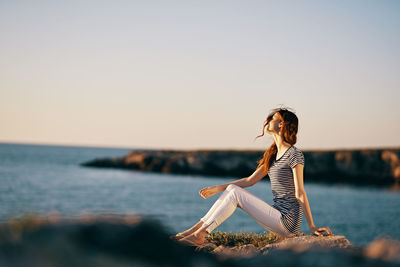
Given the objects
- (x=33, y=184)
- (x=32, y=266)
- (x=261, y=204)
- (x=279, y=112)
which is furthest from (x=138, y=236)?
(x=33, y=184)

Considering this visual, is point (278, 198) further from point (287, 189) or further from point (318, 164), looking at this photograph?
point (318, 164)

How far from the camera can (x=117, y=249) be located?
7.07 feet

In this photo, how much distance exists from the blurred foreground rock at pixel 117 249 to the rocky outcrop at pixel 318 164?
44.0m

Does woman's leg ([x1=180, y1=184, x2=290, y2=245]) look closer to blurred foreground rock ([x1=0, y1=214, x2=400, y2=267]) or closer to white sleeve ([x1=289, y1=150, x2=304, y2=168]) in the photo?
white sleeve ([x1=289, y1=150, x2=304, y2=168])

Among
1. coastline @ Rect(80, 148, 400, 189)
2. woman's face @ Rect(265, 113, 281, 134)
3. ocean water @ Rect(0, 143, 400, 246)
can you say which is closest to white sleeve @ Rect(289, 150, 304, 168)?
woman's face @ Rect(265, 113, 281, 134)

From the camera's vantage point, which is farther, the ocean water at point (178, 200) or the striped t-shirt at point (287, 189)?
the ocean water at point (178, 200)

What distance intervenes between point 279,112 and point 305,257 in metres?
3.41

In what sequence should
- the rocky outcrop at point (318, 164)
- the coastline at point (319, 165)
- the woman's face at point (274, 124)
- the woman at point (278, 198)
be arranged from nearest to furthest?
the woman at point (278, 198) < the woman's face at point (274, 124) < the coastline at point (319, 165) < the rocky outcrop at point (318, 164)

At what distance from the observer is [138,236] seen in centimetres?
234

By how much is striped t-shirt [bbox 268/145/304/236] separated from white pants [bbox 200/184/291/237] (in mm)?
111

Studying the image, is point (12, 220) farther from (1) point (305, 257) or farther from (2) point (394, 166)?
(2) point (394, 166)

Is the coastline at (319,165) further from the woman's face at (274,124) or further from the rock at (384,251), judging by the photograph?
the rock at (384,251)

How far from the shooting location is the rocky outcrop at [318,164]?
44438mm

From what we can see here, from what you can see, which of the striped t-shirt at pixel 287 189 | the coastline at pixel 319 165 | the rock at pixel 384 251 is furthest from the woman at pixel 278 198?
the coastline at pixel 319 165
